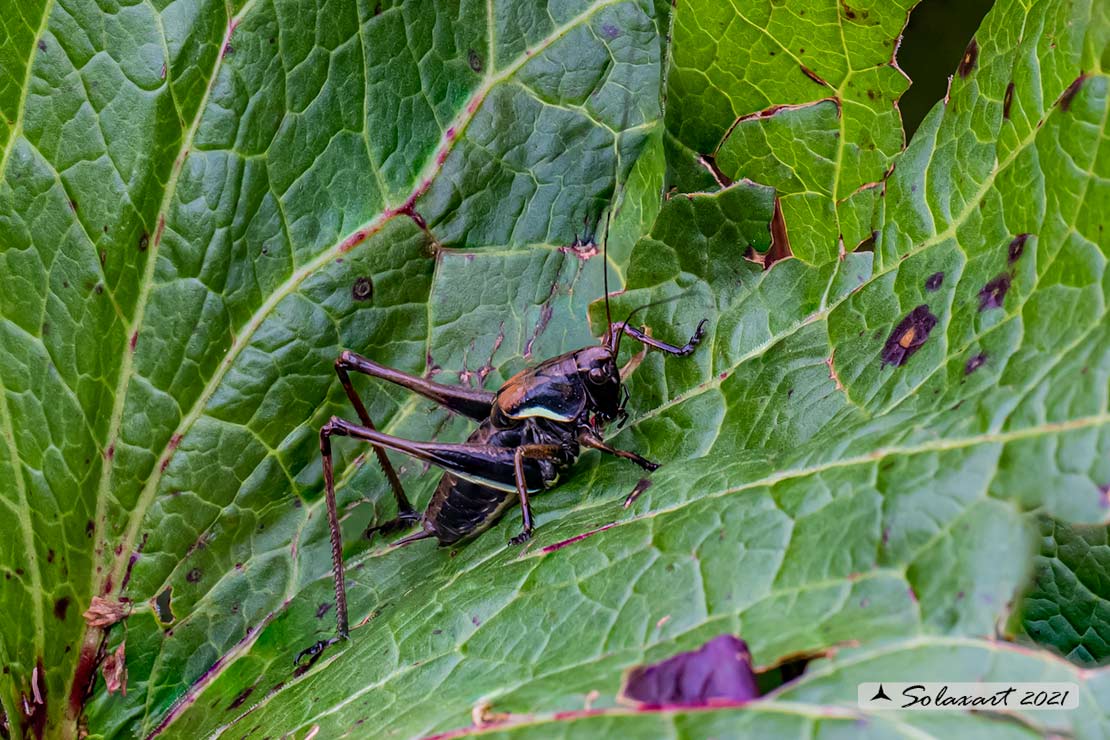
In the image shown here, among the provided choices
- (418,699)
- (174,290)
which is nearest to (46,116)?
(174,290)

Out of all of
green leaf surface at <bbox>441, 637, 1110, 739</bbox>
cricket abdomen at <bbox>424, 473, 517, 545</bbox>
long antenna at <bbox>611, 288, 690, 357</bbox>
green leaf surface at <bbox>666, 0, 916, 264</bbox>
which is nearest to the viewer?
green leaf surface at <bbox>441, 637, 1110, 739</bbox>

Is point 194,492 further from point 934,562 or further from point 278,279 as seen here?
point 934,562

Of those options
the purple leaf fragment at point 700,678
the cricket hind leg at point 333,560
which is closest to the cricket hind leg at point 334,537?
the cricket hind leg at point 333,560

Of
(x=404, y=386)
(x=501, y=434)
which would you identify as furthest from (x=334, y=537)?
(x=501, y=434)

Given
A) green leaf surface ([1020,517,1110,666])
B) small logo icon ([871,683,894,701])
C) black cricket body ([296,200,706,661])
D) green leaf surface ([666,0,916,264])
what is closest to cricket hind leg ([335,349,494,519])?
black cricket body ([296,200,706,661])

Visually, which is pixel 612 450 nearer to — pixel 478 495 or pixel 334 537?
pixel 478 495

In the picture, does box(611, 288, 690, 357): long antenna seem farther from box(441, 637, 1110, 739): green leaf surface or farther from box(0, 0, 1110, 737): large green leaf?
box(441, 637, 1110, 739): green leaf surface
